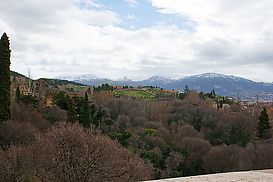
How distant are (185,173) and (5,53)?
27.8 metres

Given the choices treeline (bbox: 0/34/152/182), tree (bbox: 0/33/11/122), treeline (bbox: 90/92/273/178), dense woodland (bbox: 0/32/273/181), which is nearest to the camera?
treeline (bbox: 0/34/152/182)

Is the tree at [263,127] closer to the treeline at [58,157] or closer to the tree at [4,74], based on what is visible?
the treeline at [58,157]

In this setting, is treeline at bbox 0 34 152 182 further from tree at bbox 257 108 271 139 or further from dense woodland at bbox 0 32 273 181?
tree at bbox 257 108 271 139

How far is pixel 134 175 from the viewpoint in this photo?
2812cm

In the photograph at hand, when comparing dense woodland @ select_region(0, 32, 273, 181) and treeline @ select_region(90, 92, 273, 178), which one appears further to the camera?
treeline @ select_region(90, 92, 273, 178)

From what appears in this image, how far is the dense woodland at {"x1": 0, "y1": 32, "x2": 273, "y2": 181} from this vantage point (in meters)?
23.6

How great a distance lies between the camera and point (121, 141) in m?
51.4

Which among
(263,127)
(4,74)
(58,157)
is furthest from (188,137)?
(58,157)

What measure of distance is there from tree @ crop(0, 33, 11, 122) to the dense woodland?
0.60 ft

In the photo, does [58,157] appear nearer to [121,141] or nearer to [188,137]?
[121,141]

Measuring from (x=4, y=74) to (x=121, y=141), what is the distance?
74.6 ft

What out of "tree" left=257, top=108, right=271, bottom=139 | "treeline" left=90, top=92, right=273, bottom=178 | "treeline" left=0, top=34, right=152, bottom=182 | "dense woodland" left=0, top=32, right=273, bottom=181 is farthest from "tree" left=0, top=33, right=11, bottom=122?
"tree" left=257, top=108, right=271, bottom=139

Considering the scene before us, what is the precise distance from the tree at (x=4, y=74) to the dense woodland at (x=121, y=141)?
184mm

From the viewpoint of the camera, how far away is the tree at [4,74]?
32156 mm
